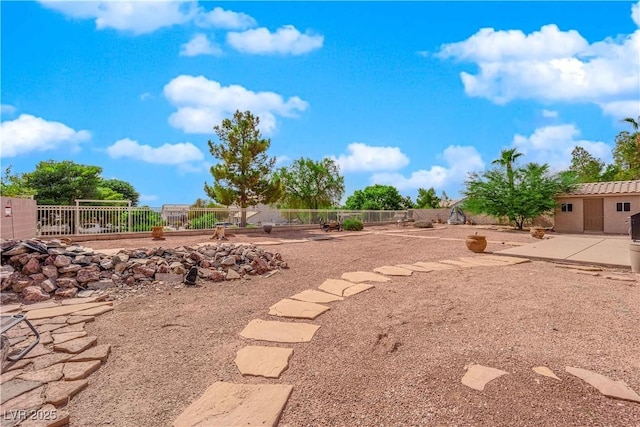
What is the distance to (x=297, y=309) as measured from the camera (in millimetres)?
4180

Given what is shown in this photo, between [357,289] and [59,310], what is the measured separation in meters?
3.97

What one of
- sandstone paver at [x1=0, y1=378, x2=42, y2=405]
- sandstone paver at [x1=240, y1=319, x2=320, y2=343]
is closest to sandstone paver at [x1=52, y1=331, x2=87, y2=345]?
sandstone paver at [x1=0, y1=378, x2=42, y2=405]

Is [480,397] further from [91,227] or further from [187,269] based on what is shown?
[91,227]

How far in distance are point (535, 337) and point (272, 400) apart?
8.77 ft

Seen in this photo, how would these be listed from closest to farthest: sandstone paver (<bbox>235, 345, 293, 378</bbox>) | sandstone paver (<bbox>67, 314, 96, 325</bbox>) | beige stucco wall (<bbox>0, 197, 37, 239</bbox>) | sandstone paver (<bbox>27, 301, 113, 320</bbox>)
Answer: sandstone paver (<bbox>235, 345, 293, 378</bbox>) → sandstone paver (<bbox>67, 314, 96, 325</bbox>) → sandstone paver (<bbox>27, 301, 113, 320</bbox>) → beige stucco wall (<bbox>0, 197, 37, 239</bbox>)

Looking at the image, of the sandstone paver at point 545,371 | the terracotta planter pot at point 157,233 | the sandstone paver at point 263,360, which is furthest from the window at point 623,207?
the terracotta planter pot at point 157,233

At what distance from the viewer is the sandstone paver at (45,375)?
2482 mm

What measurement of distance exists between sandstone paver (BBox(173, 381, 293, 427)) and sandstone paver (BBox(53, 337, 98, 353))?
1.50m

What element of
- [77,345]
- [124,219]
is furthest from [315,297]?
[124,219]

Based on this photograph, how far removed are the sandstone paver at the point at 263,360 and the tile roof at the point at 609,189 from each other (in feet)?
71.3

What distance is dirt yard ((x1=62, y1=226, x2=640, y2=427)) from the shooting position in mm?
2131

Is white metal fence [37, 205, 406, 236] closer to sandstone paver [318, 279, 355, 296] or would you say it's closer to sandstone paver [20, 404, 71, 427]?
sandstone paver [318, 279, 355, 296]

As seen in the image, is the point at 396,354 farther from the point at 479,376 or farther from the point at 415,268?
the point at 415,268

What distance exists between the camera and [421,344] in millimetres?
3119
